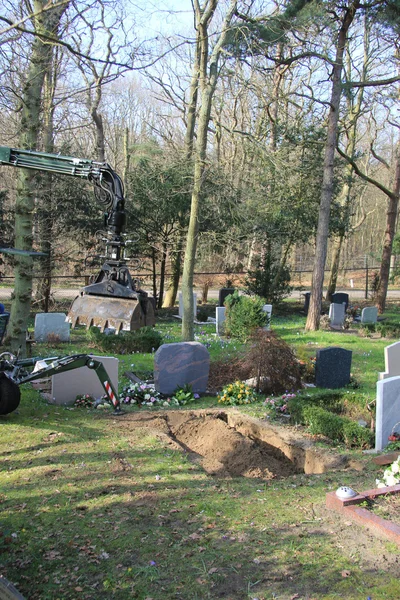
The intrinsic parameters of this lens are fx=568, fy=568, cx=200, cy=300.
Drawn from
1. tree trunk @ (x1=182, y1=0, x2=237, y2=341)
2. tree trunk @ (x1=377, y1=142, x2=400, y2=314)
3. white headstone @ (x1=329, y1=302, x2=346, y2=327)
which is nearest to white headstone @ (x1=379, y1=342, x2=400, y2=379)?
tree trunk @ (x1=182, y1=0, x2=237, y2=341)

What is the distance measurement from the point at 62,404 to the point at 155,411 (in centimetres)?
162

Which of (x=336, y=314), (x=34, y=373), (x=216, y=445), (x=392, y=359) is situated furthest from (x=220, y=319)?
(x=216, y=445)

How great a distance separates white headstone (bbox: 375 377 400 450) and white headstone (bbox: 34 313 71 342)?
9.42 metres

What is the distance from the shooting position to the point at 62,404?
388 inches

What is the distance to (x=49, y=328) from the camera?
591 inches

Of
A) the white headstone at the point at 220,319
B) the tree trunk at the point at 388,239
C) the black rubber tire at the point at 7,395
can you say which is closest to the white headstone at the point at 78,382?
the black rubber tire at the point at 7,395

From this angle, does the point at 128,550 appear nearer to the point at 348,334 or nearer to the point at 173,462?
the point at 173,462

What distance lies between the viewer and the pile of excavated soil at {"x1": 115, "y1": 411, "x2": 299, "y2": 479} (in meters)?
7.34

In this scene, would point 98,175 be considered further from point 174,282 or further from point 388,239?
point 388,239

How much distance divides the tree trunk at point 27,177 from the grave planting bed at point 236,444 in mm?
3523

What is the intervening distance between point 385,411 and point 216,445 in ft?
7.83

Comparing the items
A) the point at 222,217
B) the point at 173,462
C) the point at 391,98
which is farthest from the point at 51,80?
the point at 173,462

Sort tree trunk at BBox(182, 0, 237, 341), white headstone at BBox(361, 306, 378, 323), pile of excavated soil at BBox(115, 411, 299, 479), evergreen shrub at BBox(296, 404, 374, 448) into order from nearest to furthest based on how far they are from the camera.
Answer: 1. pile of excavated soil at BBox(115, 411, 299, 479)
2. evergreen shrub at BBox(296, 404, 374, 448)
3. tree trunk at BBox(182, 0, 237, 341)
4. white headstone at BBox(361, 306, 378, 323)

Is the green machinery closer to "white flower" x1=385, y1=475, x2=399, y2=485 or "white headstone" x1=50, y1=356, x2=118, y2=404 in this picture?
"white flower" x1=385, y1=475, x2=399, y2=485
